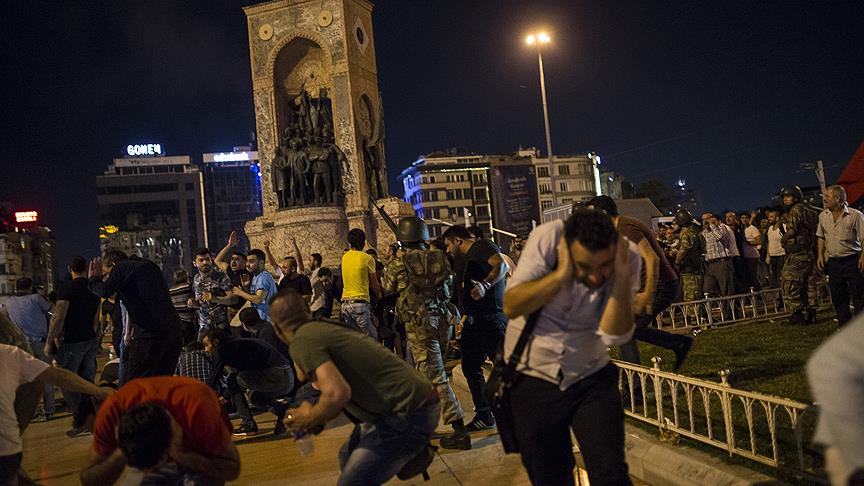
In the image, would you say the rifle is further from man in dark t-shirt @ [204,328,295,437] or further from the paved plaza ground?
the paved plaza ground

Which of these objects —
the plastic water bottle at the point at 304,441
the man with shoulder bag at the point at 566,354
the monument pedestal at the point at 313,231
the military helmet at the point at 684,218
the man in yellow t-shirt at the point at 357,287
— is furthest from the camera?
the monument pedestal at the point at 313,231

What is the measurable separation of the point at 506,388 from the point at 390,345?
734 cm

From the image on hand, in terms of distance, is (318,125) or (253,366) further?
(318,125)

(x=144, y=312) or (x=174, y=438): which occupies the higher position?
(x=144, y=312)

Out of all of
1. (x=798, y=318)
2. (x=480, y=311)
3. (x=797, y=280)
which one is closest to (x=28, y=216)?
(x=798, y=318)

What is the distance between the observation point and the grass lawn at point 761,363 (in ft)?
15.6

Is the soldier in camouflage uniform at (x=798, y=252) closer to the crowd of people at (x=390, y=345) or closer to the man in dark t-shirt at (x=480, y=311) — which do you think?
the crowd of people at (x=390, y=345)

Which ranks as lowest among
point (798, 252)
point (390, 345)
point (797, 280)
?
point (390, 345)

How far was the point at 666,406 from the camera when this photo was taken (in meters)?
6.40

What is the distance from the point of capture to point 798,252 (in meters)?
9.87

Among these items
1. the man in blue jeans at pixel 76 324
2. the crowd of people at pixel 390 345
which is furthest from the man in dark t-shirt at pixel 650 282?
the man in blue jeans at pixel 76 324

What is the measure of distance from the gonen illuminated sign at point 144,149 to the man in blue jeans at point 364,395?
420ft

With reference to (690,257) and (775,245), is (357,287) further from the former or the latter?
(775,245)

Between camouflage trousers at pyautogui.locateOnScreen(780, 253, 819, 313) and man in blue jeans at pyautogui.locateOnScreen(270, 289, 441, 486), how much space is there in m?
7.75
